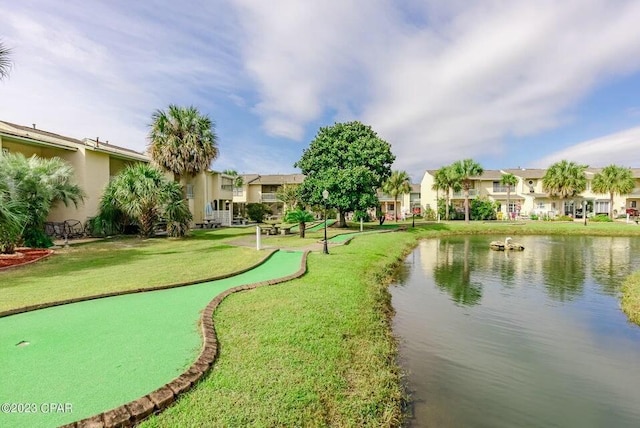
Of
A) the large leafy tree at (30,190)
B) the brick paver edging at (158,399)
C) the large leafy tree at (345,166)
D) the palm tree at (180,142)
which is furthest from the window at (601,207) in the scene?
the large leafy tree at (30,190)

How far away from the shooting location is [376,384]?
4.95 metres

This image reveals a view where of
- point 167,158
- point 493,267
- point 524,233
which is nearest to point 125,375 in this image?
point 493,267

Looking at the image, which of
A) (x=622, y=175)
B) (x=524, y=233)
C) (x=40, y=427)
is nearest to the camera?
(x=40, y=427)

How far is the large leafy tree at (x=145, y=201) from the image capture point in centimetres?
1978

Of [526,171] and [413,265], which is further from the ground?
[526,171]

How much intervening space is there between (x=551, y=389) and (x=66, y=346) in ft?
26.2

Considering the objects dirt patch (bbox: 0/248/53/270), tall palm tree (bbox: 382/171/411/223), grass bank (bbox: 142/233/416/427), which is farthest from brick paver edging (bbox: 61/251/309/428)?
tall palm tree (bbox: 382/171/411/223)

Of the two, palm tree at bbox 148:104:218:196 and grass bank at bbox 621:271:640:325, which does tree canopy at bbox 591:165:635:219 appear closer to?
grass bank at bbox 621:271:640:325

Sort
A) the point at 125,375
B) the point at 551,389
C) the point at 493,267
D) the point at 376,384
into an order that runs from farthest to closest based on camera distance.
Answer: the point at 493,267 < the point at 551,389 < the point at 376,384 < the point at 125,375

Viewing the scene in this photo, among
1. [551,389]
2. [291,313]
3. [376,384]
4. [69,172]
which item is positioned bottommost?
[551,389]

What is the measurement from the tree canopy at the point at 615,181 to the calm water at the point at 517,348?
36381 millimetres

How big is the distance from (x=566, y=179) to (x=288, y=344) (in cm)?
5163

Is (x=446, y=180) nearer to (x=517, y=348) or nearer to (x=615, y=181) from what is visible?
(x=615, y=181)

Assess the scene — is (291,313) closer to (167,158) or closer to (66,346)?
(66,346)
